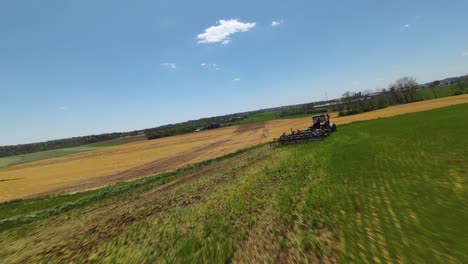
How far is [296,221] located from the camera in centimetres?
925

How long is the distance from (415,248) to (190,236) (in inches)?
263

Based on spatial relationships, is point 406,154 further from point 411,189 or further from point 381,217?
point 381,217

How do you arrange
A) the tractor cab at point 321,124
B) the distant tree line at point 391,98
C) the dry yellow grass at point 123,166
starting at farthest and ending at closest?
the distant tree line at point 391,98, the tractor cab at point 321,124, the dry yellow grass at point 123,166

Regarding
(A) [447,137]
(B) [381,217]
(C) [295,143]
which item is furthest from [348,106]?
(B) [381,217]

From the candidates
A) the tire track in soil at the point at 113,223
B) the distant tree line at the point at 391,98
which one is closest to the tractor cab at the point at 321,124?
the tire track in soil at the point at 113,223

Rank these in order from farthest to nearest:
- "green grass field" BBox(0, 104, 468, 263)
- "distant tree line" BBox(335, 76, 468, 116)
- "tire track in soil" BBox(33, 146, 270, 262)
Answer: "distant tree line" BBox(335, 76, 468, 116), "tire track in soil" BBox(33, 146, 270, 262), "green grass field" BBox(0, 104, 468, 263)

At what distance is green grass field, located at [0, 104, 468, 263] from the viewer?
22.8ft

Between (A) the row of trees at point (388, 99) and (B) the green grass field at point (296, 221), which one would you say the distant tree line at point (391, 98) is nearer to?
(A) the row of trees at point (388, 99)

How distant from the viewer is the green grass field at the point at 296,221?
6961mm

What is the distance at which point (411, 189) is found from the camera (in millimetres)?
10250

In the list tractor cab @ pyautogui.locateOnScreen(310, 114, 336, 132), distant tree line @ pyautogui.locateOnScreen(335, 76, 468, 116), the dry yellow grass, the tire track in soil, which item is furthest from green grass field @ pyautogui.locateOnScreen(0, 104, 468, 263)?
distant tree line @ pyautogui.locateOnScreen(335, 76, 468, 116)

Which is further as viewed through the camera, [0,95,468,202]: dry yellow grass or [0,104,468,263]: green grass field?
[0,95,468,202]: dry yellow grass

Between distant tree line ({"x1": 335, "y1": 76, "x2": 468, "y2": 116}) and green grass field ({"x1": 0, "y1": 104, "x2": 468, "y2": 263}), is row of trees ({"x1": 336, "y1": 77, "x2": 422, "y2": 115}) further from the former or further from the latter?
green grass field ({"x1": 0, "y1": 104, "x2": 468, "y2": 263})

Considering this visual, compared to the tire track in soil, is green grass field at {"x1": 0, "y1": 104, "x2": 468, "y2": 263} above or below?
above
